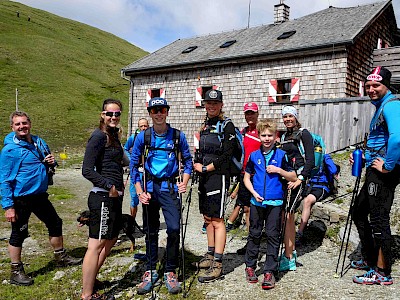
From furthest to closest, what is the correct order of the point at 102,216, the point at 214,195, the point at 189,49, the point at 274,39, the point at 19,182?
the point at 189,49
the point at 274,39
the point at 19,182
the point at 214,195
the point at 102,216

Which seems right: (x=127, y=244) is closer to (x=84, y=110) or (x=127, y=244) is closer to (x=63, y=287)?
(x=63, y=287)

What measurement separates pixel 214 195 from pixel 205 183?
19cm

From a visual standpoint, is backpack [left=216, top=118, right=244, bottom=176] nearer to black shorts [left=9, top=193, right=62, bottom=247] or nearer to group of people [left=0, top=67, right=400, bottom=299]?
group of people [left=0, top=67, right=400, bottom=299]

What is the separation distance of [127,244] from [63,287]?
1.71 m

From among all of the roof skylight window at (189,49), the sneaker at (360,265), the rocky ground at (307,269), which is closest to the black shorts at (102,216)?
the rocky ground at (307,269)

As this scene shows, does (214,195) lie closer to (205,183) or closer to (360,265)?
(205,183)

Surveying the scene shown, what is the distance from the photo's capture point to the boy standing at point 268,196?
439 centimetres

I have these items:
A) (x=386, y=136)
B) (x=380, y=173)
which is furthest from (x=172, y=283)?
(x=386, y=136)

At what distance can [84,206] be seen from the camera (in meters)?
9.69

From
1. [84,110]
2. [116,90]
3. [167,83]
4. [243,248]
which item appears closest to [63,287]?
[243,248]

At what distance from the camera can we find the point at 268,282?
4.28m

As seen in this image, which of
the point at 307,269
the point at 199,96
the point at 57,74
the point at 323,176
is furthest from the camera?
the point at 57,74

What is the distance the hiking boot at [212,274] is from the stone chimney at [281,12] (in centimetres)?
1830

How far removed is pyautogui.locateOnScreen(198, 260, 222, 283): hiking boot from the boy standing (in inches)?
14.2
